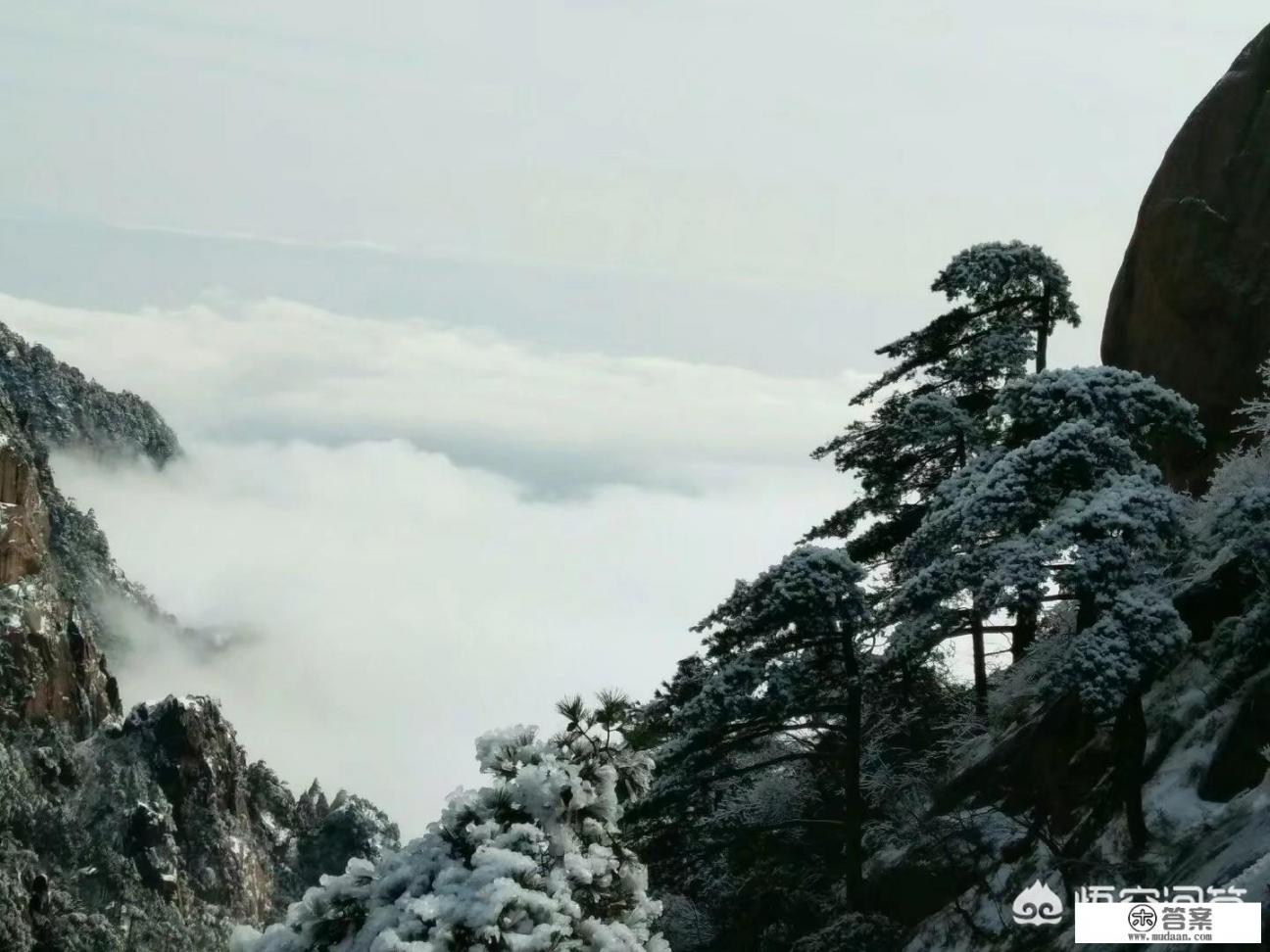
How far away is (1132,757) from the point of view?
73.4 ft

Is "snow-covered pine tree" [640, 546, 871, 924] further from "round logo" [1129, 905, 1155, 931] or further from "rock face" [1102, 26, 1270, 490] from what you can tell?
"rock face" [1102, 26, 1270, 490]

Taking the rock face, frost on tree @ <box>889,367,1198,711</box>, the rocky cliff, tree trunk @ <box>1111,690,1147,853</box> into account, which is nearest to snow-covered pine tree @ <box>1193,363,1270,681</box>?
frost on tree @ <box>889,367,1198,711</box>

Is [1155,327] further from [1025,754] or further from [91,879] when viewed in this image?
[91,879]

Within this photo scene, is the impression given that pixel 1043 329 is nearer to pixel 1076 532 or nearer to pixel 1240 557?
pixel 1240 557

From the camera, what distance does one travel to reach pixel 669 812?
2912cm

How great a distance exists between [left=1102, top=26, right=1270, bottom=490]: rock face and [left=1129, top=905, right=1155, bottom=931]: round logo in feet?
45.4

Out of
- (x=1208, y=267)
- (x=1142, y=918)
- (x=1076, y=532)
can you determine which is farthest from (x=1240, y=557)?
(x=1208, y=267)

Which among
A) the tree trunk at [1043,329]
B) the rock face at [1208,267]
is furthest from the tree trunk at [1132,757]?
the tree trunk at [1043,329]

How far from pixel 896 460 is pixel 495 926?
20.9 metres

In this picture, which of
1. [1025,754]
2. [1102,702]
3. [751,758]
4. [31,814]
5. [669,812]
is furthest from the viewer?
[31,814]

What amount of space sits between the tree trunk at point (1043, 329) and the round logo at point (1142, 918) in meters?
17.1

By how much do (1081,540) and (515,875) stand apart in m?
9.56

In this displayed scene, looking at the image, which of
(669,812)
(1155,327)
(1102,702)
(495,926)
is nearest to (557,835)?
(495,926)

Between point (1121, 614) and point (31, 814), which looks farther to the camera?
point (31, 814)
